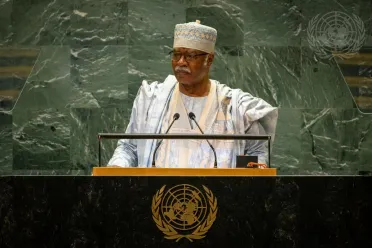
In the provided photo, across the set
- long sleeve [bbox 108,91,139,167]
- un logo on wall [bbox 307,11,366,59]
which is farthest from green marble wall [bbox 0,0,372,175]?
long sleeve [bbox 108,91,139,167]

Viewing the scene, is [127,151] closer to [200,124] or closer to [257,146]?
[200,124]

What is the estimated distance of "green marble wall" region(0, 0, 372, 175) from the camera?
8.97 metres

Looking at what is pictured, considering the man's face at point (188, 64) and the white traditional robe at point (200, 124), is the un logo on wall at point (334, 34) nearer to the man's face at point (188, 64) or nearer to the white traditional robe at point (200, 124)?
the white traditional robe at point (200, 124)

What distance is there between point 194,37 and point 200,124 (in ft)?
2.26

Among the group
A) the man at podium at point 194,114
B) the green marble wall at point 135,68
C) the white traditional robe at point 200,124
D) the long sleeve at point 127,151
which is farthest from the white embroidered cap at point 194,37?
the green marble wall at point 135,68

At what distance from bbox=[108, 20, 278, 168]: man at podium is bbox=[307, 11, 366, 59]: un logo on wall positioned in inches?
62.3

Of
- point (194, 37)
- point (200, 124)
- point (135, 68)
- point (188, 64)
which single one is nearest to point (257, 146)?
point (200, 124)

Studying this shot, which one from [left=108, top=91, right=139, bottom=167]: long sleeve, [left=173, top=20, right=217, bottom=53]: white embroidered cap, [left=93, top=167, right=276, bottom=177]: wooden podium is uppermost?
[left=173, top=20, right=217, bottom=53]: white embroidered cap

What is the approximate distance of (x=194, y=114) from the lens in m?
7.38
